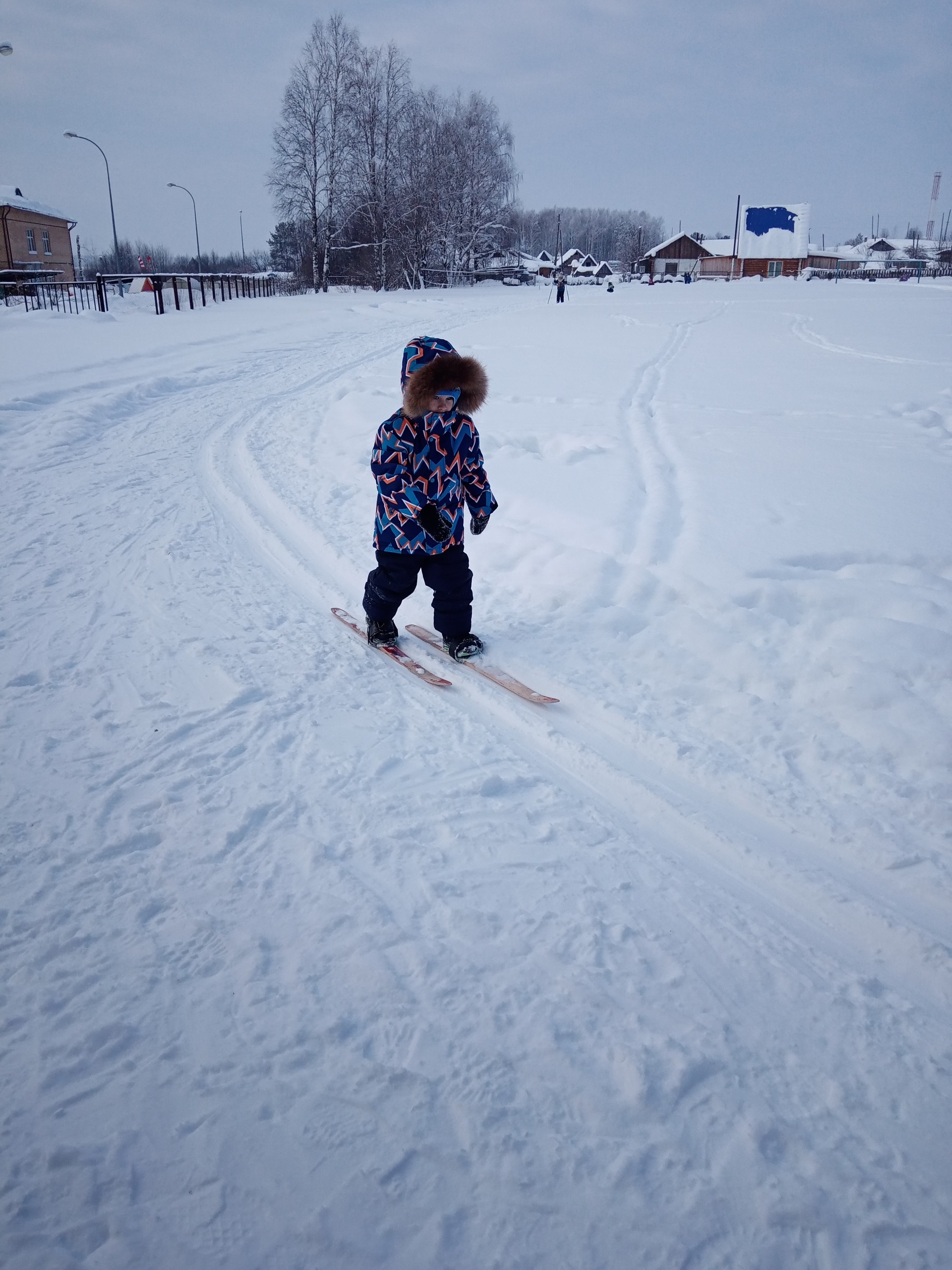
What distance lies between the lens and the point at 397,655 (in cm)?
365

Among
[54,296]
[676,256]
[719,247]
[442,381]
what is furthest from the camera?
[719,247]

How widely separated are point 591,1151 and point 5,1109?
1283 mm

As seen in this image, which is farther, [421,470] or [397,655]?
[397,655]

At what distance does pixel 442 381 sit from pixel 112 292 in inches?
1326

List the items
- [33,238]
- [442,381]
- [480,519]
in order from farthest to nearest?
[33,238]
[480,519]
[442,381]

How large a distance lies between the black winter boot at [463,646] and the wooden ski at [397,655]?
0.55 feet

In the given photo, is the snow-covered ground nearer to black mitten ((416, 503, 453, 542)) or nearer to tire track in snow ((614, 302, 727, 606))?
tire track in snow ((614, 302, 727, 606))

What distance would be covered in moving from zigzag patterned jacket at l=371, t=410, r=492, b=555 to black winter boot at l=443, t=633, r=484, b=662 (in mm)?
474

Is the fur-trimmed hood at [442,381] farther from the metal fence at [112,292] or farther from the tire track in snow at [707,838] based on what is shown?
the metal fence at [112,292]

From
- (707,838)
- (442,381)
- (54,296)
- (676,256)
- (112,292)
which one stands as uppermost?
(676,256)

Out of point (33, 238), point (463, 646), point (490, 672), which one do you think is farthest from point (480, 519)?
point (33, 238)

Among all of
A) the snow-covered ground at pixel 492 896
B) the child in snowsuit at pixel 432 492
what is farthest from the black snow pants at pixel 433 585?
the snow-covered ground at pixel 492 896

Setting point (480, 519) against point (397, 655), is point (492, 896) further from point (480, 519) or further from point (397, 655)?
point (480, 519)

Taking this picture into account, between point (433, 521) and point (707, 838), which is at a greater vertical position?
point (433, 521)
